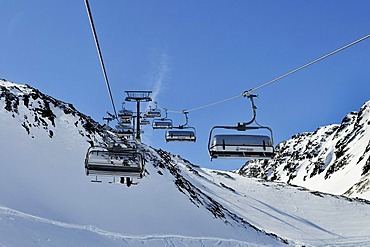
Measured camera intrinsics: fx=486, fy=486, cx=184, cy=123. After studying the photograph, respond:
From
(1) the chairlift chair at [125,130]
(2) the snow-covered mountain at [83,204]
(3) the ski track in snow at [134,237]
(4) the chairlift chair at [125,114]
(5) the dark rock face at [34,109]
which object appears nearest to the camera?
(3) the ski track in snow at [134,237]

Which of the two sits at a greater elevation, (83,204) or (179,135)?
(179,135)

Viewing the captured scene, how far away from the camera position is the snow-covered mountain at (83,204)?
17281mm

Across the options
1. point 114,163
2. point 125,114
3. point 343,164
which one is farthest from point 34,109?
point 343,164

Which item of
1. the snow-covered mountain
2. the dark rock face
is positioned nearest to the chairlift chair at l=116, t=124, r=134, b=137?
the snow-covered mountain

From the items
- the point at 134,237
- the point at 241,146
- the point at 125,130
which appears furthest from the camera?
the point at 125,130

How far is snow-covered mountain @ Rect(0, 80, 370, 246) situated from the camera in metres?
17.3

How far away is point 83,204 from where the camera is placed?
21.3m

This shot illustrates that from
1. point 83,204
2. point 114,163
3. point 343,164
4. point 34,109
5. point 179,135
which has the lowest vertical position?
point 83,204

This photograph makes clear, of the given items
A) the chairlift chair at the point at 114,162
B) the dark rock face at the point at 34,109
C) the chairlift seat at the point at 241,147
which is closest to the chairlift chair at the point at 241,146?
the chairlift seat at the point at 241,147

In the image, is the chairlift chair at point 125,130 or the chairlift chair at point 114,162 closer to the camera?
the chairlift chair at point 114,162

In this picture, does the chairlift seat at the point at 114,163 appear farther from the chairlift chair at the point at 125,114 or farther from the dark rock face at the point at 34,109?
the dark rock face at the point at 34,109

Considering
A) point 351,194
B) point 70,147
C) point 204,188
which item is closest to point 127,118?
point 70,147

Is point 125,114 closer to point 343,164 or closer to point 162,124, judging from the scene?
point 162,124

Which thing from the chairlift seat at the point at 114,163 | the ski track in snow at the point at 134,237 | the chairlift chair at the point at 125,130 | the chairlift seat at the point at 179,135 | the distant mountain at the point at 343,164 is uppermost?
the distant mountain at the point at 343,164
